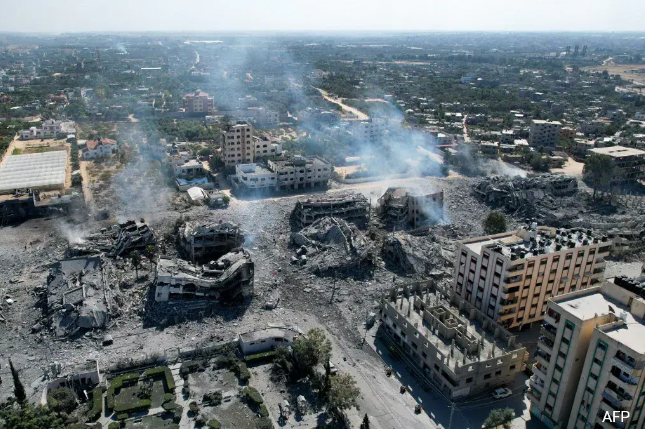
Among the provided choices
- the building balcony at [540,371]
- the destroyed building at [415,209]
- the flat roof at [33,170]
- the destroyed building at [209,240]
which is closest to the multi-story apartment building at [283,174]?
the destroyed building at [415,209]

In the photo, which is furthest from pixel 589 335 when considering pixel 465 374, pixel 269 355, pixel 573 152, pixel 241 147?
pixel 573 152

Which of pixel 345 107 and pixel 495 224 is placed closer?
Answer: pixel 495 224

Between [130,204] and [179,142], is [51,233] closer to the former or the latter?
[130,204]

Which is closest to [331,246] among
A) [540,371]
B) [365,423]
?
[365,423]

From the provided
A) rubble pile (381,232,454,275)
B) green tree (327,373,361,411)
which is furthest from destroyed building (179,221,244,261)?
green tree (327,373,361,411)

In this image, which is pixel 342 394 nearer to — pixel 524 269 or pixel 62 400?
pixel 524 269

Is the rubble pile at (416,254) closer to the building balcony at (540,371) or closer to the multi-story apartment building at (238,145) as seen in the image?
the building balcony at (540,371)
